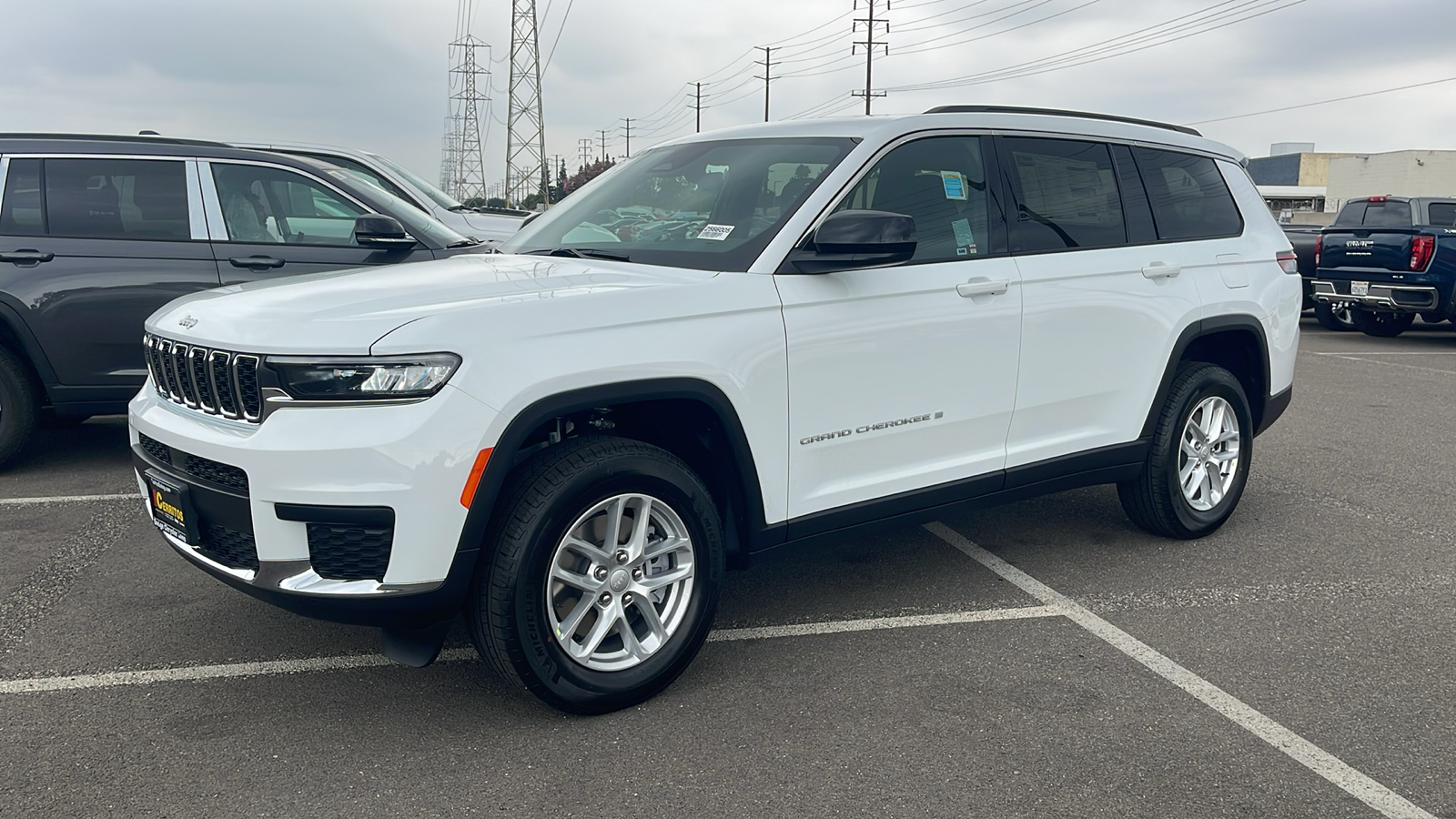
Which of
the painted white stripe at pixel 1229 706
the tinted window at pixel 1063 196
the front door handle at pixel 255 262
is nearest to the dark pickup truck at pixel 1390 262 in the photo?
the tinted window at pixel 1063 196

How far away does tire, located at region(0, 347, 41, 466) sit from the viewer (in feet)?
20.0

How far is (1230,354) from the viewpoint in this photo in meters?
5.39

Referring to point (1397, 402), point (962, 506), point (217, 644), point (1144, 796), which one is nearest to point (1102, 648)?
point (962, 506)

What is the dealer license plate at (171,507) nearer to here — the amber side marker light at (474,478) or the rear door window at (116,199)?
the amber side marker light at (474,478)

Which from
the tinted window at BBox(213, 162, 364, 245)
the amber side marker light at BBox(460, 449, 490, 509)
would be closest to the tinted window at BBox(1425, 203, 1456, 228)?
the tinted window at BBox(213, 162, 364, 245)

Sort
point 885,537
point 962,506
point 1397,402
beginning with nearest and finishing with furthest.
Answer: point 962,506, point 885,537, point 1397,402

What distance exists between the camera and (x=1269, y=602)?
171 inches

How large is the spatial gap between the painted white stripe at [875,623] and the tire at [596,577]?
1.68 feet

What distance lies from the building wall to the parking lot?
5727cm

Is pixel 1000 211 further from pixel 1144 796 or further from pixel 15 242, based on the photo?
pixel 15 242

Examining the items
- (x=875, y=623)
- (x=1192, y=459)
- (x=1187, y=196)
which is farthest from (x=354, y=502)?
(x=1187, y=196)

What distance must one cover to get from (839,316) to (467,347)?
130 cm

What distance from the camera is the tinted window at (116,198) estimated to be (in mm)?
6230

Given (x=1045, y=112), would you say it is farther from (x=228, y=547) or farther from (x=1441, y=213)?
(x=1441, y=213)
